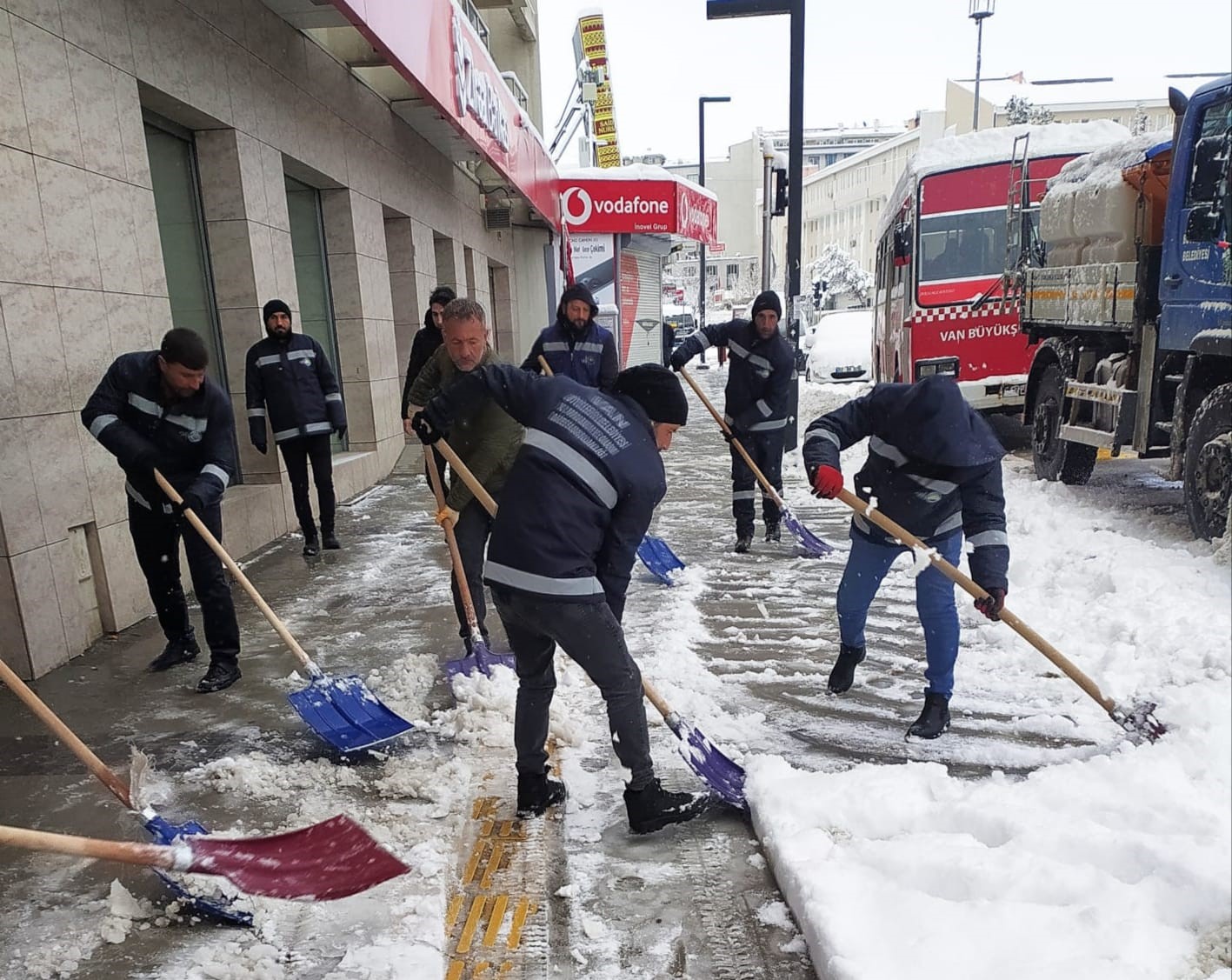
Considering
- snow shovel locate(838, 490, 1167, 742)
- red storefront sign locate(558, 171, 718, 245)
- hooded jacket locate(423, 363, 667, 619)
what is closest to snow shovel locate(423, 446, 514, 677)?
hooded jacket locate(423, 363, 667, 619)

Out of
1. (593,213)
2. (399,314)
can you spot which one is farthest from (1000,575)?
(593,213)

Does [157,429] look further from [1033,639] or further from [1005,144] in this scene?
[1005,144]

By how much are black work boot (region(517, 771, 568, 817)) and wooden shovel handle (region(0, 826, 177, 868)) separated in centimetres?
114

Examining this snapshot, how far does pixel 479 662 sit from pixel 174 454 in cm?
164

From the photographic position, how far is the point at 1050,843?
2145mm

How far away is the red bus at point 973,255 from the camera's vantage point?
947 cm

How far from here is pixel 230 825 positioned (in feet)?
9.36

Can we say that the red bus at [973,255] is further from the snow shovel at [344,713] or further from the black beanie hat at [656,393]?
the snow shovel at [344,713]

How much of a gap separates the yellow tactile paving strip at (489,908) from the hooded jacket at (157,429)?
202 cm

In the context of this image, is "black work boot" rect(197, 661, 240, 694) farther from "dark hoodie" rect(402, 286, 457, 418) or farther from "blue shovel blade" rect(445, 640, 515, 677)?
"dark hoodie" rect(402, 286, 457, 418)

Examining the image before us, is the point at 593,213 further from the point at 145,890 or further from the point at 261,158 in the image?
the point at 145,890

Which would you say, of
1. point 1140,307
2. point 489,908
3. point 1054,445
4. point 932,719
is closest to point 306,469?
point 489,908

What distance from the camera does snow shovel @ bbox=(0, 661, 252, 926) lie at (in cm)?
240

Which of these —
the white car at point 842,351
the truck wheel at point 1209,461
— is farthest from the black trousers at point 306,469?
the white car at point 842,351
